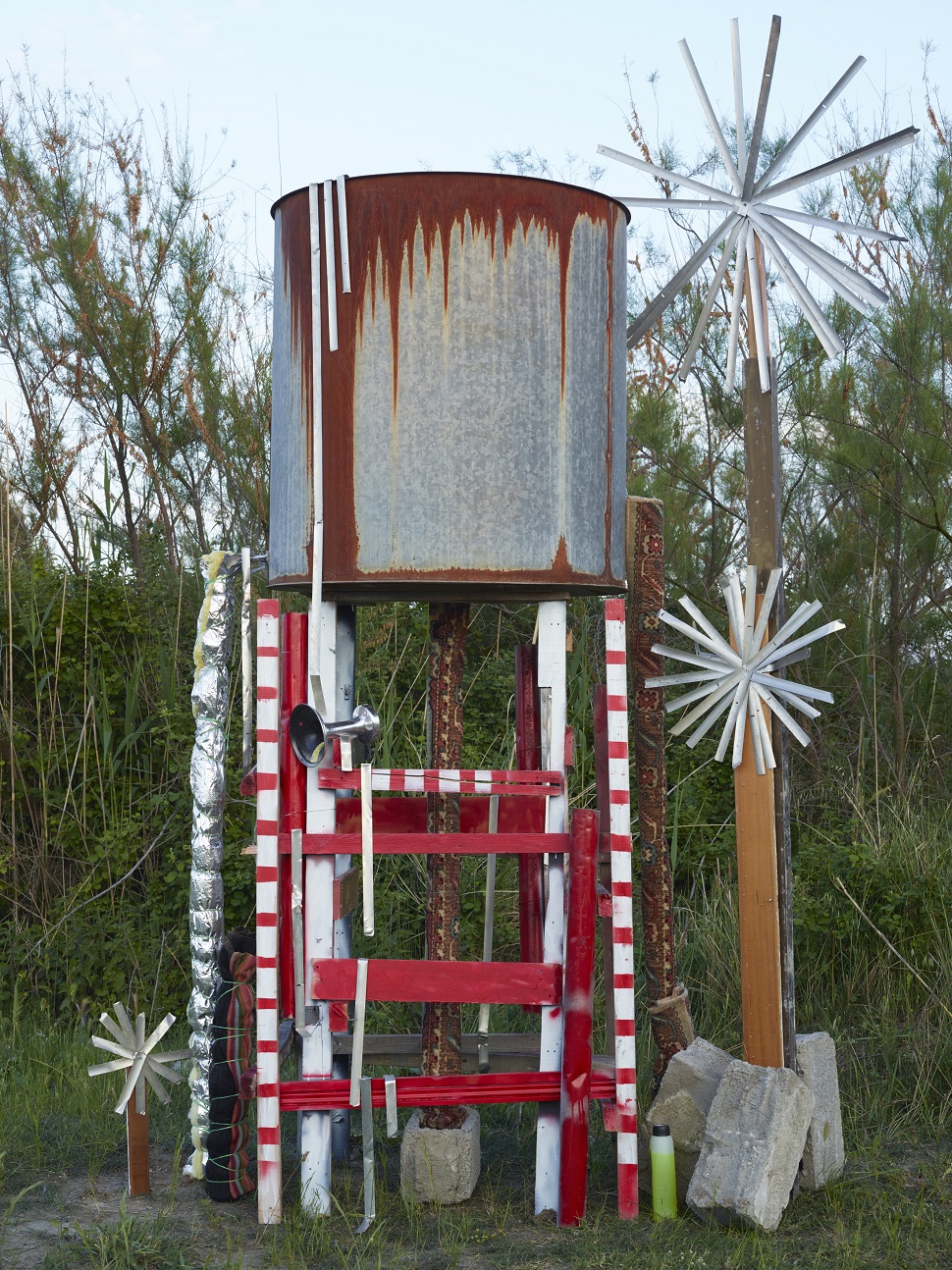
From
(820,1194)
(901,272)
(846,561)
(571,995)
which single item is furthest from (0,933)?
(901,272)

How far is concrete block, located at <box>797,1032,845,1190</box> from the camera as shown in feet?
14.0

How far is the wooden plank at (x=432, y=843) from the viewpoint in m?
4.10

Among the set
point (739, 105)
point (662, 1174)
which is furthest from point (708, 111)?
point (662, 1174)

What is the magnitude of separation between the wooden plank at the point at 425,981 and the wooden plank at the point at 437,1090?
0.25 m

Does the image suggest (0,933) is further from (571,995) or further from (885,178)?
(885,178)

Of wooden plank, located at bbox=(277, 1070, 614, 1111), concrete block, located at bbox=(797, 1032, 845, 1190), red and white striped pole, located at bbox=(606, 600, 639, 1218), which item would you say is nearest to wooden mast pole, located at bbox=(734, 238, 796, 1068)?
concrete block, located at bbox=(797, 1032, 845, 1190)

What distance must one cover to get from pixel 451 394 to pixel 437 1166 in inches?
96.5

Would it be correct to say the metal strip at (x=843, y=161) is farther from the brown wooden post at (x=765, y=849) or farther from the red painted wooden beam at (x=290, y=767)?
the red painted wooden beam at (x=290, y=767)

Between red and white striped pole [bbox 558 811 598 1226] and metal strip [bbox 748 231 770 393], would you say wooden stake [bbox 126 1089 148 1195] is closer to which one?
red and white striped pole [bbox 558 811 598 1226]

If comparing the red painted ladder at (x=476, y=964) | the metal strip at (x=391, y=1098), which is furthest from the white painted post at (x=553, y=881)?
the metal strip at (x=391, y=1098)

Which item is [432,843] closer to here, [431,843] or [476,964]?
[431,843]

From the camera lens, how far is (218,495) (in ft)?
27.5

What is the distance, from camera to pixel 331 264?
406 cm

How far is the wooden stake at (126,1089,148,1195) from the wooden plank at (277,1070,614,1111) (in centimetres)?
49
